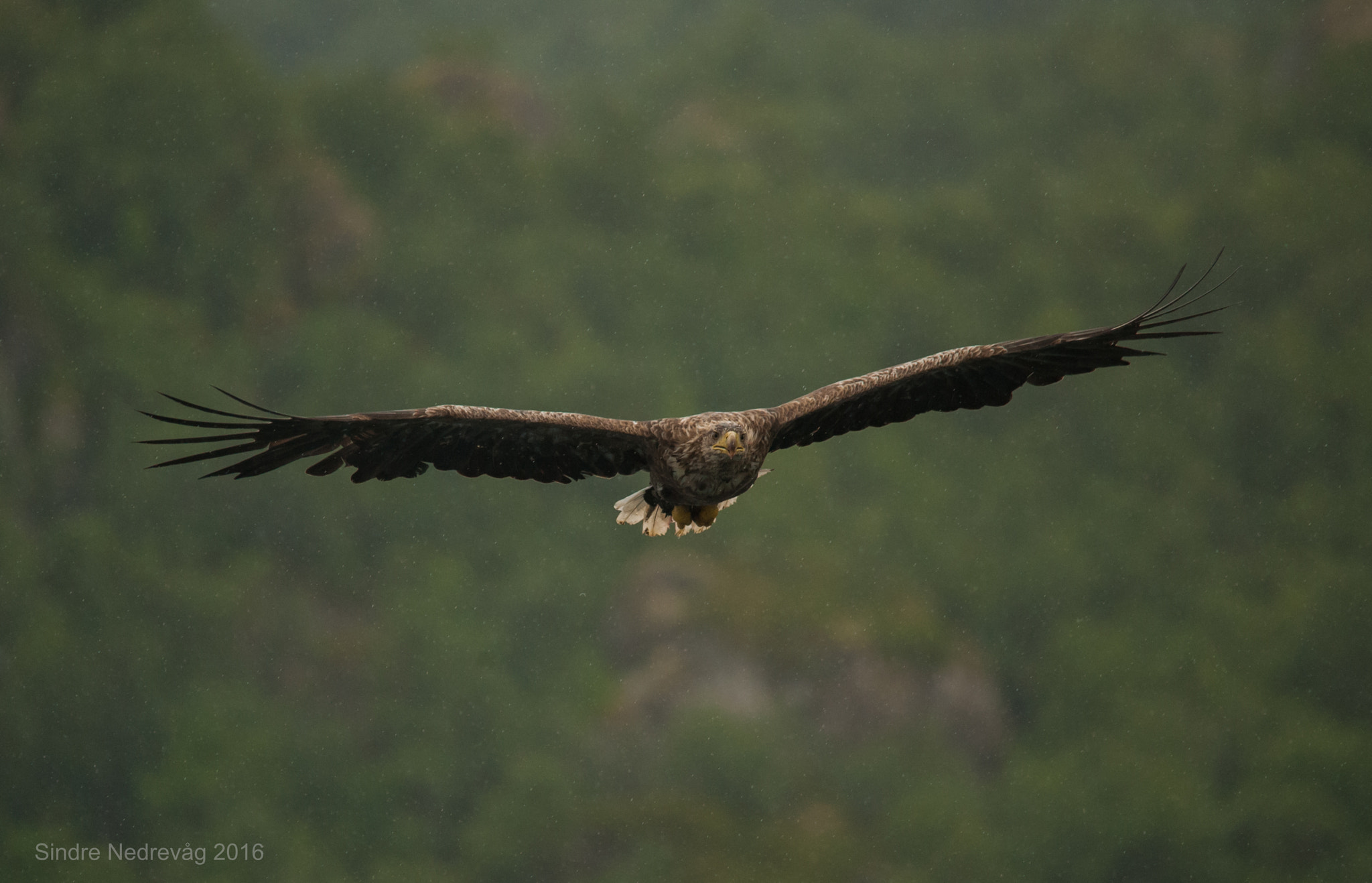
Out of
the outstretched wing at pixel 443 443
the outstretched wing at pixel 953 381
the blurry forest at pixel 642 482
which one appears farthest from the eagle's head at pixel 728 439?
the blurry forest at pixel 642 482

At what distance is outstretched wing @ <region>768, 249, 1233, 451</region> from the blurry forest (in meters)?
23.7

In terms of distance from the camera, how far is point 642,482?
30.8 m

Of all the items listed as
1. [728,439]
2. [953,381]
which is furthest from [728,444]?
[953,381]

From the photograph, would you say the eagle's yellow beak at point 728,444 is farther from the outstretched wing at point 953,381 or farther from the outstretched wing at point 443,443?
the outstretched wing at point 443,443

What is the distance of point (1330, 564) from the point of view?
42.5 meters

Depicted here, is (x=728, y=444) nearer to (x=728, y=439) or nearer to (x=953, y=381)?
(x=728, y=439)

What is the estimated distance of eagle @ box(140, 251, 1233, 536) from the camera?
1085 cm

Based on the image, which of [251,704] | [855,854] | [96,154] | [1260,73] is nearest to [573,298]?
[96,154]

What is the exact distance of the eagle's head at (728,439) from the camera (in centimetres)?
1072

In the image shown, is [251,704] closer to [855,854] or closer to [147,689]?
[147,689]

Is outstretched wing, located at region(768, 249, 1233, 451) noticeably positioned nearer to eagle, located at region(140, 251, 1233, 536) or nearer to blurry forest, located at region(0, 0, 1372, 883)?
eagle, located at region(140, 251, 1233, 536)

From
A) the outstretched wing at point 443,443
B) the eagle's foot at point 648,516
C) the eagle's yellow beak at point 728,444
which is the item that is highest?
the outstretched wing at point 443,443

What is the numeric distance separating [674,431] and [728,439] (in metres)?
0.46

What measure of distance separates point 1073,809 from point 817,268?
2075cm
